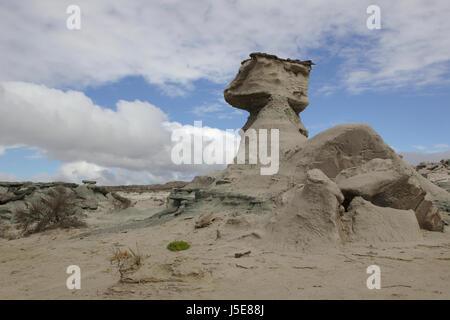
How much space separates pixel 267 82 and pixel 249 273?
291 inches

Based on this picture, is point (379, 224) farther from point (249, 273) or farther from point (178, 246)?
point (178, 246)

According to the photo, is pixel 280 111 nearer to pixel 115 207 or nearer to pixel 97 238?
pixel 97 238

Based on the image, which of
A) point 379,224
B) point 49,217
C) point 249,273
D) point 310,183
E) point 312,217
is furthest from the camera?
point 49,217

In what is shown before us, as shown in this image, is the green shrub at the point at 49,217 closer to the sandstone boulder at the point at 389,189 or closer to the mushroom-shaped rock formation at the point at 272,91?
the mushroom-shaped rock formation at the point at 272,91

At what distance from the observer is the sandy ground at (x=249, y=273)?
3.15 m

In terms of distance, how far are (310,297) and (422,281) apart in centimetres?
122

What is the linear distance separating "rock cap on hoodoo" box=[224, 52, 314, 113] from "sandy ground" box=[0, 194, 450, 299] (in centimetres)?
549

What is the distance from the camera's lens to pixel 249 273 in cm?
378

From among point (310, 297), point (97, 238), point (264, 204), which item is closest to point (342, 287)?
point (310, 297)

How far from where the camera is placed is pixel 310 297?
9.76 feet

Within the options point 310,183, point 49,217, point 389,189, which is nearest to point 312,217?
point 310,183

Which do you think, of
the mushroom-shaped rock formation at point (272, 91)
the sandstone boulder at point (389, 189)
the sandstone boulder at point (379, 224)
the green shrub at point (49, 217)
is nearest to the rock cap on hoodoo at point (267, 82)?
the mushroom-shaped rock formation at point (272, 91)

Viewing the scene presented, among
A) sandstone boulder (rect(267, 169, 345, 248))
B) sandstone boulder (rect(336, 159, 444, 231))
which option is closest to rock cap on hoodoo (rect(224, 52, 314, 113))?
sandstone boulder (rect(336, 159, 444, 231))

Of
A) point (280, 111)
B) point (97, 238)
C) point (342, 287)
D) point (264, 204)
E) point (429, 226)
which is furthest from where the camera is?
point (280, 111)
